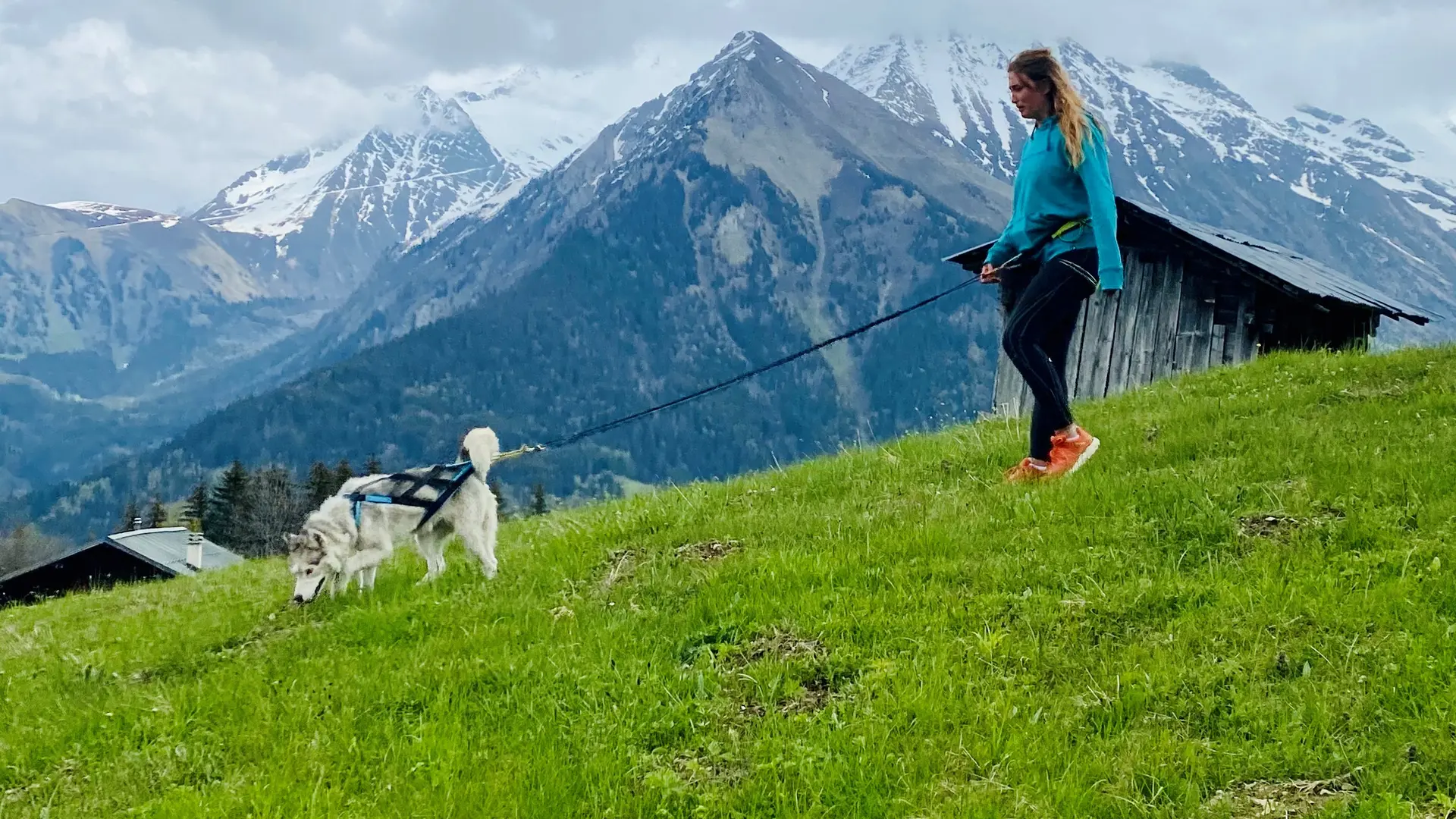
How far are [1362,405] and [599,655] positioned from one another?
29.1 ft

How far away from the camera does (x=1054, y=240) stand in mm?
9633

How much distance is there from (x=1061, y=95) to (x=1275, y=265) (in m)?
15.2

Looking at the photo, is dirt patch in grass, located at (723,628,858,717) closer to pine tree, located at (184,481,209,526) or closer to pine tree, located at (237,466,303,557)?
pine tree, located at (237,466,303,557)

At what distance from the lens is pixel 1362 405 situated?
1066cm

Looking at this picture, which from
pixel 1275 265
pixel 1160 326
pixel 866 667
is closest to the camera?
pixel 866 667

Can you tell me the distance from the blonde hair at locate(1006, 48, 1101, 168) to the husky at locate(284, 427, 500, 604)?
6336mm

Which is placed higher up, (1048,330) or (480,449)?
(1048,330)

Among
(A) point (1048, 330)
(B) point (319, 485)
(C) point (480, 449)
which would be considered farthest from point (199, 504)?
(A) point (1048, 330)

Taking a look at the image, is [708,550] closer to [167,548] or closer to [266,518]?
[167,548]

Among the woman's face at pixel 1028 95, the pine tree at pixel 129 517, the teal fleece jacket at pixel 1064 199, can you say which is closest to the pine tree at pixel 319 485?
the pine tree at pixel 129 517

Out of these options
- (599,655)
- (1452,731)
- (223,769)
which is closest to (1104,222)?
(1452,731)

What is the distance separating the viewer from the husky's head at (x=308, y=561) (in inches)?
364

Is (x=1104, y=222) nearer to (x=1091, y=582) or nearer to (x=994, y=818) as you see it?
(x=1091, y=582)

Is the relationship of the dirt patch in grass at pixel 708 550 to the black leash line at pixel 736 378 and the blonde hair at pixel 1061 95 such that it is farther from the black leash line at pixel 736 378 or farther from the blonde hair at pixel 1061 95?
the blonde hair at pixel 1061 95
